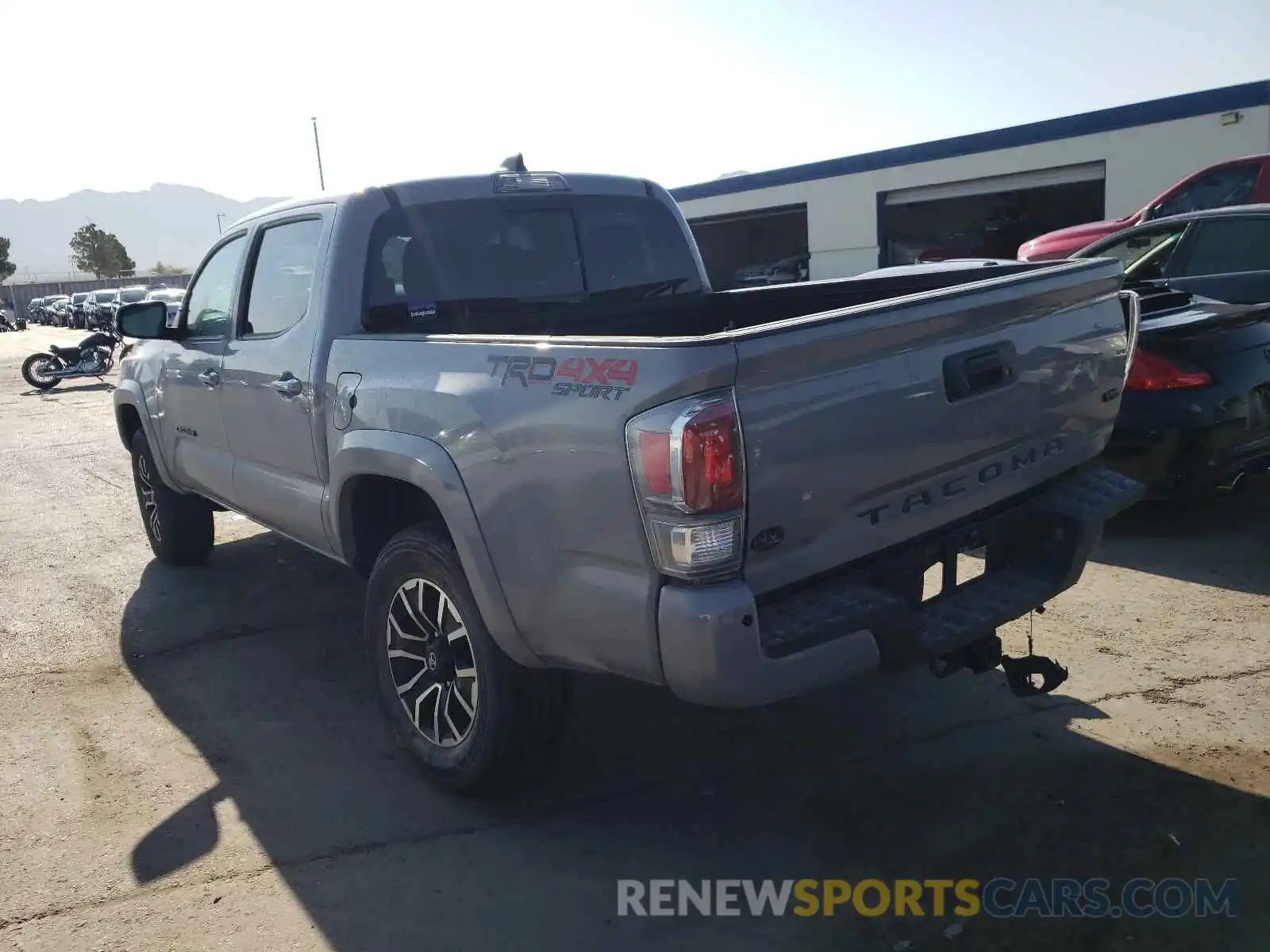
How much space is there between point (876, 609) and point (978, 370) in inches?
31.7

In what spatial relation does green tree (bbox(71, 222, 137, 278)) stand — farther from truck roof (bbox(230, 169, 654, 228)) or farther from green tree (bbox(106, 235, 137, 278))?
truck roof (bbox(230, 169, 654, 228))

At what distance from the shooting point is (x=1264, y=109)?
59.4 feet

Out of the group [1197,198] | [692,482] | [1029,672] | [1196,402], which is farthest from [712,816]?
[1197,198]

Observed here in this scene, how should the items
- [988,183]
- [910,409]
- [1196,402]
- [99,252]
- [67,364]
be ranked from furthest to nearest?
[99,252]
[988,183]
[67,364]
[1196,402]
[910,409]

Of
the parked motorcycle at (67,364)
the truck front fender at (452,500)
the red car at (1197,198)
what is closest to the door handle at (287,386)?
the truck front fender at (452,500)

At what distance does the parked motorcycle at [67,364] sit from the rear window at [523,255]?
18329 mm

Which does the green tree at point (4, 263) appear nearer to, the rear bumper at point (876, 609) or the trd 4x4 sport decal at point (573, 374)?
the trd 4x4 sport decal at point (573, 374)

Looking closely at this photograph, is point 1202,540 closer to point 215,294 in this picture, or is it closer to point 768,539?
point 768,539

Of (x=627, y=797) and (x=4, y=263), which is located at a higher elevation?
(x=4, y=263)

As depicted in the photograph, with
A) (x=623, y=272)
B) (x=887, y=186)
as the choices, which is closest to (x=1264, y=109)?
(x=887, y=186)

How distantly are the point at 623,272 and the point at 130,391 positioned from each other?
3317mm

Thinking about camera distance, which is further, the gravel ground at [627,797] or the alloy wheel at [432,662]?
the alloy wheel at [432,662]

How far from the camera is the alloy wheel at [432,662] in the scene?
3531mm

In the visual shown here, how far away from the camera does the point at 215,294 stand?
5480 mm
